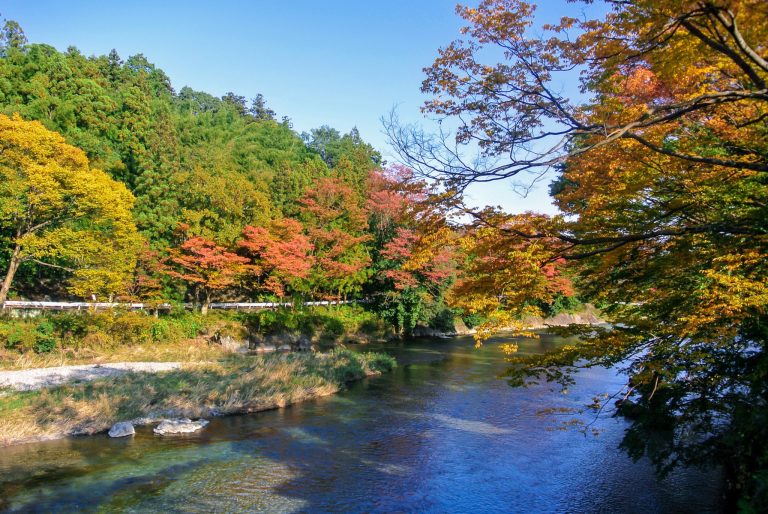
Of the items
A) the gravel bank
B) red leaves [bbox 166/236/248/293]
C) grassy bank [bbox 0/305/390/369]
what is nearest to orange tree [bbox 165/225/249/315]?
red leaves [bbox 166/236/248/293]

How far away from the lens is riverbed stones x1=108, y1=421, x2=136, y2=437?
1004cm

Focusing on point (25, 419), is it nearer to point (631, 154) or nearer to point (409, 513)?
point (409, 513)

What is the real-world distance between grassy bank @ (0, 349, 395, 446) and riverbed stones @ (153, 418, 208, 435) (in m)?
0.75

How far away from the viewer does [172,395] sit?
39.7 feet

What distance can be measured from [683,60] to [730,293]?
256 cm

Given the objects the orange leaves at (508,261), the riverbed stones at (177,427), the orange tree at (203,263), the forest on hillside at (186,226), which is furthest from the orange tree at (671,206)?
the orange tree at (203,263)

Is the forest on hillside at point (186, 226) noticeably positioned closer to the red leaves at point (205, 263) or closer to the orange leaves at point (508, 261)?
the red leaves at point (205, 263)

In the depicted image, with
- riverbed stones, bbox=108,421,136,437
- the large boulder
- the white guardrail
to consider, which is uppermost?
the white guardrail

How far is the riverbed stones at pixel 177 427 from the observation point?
33.8 feet

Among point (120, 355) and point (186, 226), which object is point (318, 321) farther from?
point (120, 355)

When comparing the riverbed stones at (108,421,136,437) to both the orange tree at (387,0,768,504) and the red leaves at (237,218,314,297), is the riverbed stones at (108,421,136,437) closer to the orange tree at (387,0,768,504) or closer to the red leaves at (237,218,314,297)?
the orange tree at (387,0,768,504)

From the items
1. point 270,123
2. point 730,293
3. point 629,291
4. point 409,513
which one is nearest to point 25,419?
point 409,513

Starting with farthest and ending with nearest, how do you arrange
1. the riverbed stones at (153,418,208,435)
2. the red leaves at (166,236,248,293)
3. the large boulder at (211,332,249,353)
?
the red leaves at (166,236,248,293)
the large boulder at (211,332,249,353)
the riverbed stones at (153,418,208,435)

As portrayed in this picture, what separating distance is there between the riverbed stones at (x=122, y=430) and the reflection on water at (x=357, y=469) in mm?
182
